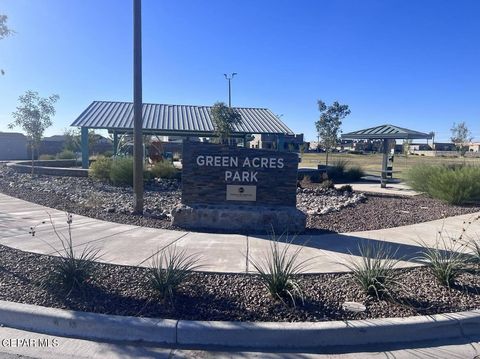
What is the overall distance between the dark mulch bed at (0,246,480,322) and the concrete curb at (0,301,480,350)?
0.62 ft

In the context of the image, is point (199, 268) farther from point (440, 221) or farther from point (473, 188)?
point (473, 188)

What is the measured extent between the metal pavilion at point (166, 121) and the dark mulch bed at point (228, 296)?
60.4 feet

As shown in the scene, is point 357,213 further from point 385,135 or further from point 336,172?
point 336,172

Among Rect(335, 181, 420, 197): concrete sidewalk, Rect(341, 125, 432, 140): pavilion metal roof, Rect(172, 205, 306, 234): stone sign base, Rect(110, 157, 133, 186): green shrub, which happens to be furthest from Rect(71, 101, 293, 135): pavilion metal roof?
Rect(172, 205, 306, 234): stone sign base

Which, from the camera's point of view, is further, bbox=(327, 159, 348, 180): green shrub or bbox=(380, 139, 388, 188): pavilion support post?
bbox=(327, 159, 348, 180): green shrub

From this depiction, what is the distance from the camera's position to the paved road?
3494mm

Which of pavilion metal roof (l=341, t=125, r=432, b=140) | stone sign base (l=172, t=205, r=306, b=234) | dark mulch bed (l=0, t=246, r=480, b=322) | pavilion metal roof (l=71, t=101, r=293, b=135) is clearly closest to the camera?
dark mulch bed (l=0, t=246, r=480, b=322)

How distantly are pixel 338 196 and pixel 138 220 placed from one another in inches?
324

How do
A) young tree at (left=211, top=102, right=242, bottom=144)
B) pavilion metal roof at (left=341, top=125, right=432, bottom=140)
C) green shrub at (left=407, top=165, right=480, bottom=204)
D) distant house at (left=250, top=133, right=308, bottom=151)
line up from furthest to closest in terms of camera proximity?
distant house at (left=250, top=133, right=308, bottom=151) < young tree at (left=211, top=102, right=242, bottom=144) < pavilion metal roof at (left=341, top=125, right=432, bottom=140) < green shrub at (left=407, top=165, right=480, bottom=204)

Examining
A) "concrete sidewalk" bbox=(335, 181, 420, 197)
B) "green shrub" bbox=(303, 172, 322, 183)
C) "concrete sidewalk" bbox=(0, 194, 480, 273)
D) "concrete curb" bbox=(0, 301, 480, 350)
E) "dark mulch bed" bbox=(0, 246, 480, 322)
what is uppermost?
"green shrub" bbox=(303, 172, 322, 183)

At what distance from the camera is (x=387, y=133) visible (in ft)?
60.9

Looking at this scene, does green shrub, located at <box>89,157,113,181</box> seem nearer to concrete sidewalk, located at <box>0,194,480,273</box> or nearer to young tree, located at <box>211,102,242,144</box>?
concrete sidewalk, located at <box>0,194,480,273</box>

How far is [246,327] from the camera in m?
3.78

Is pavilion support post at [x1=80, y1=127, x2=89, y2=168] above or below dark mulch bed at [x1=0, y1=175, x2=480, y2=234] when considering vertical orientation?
above
